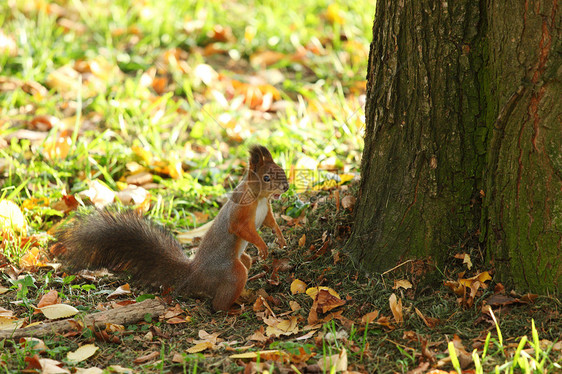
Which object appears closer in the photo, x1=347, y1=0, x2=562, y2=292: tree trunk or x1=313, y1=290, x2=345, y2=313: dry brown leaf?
x1=347, y1=0, x2=562, y2=292: tree trunk

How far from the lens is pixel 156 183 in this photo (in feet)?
13.7

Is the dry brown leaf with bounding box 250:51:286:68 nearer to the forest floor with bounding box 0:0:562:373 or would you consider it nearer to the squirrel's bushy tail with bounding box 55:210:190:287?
the forest floor with bounding box 0:0:562:373

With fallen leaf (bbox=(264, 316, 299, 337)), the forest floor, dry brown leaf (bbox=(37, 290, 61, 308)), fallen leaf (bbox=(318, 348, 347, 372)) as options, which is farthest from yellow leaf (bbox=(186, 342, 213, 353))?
dry brown leaf (bbox=(37, 290, 61, 308))

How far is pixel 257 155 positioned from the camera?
9.49ft

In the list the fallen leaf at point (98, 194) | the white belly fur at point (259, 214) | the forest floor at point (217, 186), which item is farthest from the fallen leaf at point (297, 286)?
the fallen leaf at point (98, 194)

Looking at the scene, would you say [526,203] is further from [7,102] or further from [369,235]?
[7,102]

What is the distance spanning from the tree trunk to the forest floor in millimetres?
131

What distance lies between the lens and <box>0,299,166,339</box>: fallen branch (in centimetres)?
246

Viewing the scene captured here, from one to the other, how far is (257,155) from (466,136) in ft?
3.18

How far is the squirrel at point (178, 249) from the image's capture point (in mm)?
2861

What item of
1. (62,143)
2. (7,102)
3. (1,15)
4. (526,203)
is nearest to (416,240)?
(526,203)

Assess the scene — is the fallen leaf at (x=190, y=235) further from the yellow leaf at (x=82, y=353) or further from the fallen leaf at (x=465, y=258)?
the fallen leaf at (x=465, y=258)

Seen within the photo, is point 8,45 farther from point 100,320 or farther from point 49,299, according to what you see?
point 100,320

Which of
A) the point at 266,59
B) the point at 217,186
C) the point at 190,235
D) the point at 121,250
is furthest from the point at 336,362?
the point at 266,59
